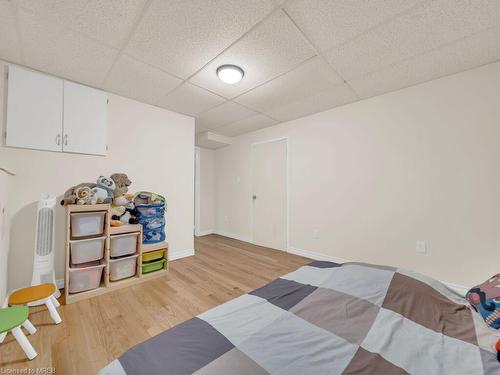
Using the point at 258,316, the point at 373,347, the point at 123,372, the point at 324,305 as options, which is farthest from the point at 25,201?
the point at 373,347

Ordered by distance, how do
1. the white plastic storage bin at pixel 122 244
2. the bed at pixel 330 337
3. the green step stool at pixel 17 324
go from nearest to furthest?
the bed at pixel 330 337 → the green step stool at pixel 17 324 → the white plastic storage bin at pixel 122 244

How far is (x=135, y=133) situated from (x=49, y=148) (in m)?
0.91

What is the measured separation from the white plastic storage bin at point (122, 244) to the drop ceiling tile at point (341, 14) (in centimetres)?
267

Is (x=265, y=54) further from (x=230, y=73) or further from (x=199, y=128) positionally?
(x=199, y=128)

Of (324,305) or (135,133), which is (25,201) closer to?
(135,133)

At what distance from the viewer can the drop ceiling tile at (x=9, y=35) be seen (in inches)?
54.9

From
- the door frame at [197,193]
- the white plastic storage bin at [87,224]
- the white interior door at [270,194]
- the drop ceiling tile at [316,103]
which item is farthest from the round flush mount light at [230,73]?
the door frame at [197,193]

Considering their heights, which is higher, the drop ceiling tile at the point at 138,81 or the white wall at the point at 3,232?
the drop ceiling tile at the point at 138,81

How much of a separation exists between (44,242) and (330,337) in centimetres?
256

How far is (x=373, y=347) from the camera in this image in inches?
27.7

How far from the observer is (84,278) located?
2.01m

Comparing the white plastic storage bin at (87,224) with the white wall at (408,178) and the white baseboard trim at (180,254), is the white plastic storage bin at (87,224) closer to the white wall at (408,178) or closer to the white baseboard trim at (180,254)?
the white baseboard trim at (180,254)

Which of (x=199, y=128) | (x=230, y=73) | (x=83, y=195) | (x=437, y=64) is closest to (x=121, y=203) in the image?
(x=83, y=195)

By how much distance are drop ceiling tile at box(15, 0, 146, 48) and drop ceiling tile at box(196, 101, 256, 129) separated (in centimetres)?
150
